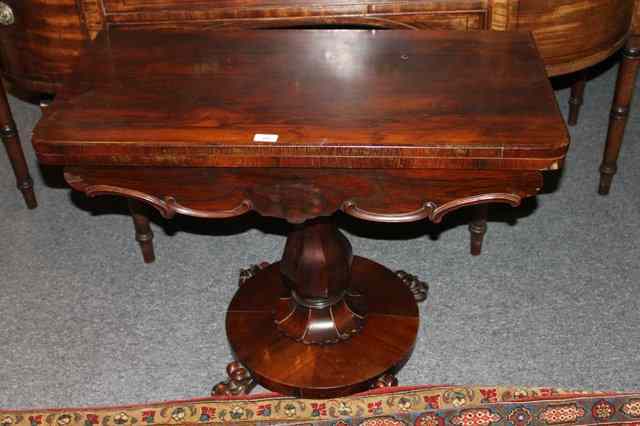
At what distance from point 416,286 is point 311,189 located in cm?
91

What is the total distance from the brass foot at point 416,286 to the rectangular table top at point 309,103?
2.70 ft

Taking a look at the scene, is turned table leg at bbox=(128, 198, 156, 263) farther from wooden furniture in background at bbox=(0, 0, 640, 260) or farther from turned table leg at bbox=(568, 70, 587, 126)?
turned table leg at bbox=(568, 70, 587, 126)

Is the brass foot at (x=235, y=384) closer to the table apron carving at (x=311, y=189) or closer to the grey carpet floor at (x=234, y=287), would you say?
the grey carpet floor at (x=234, y=287)

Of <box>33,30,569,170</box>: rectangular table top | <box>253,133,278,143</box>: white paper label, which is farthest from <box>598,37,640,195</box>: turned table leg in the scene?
<box>253,133,278,143</box>: white paper label

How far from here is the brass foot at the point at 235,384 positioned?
7.07 feet

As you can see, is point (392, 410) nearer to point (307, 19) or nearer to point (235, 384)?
point (235, 384)

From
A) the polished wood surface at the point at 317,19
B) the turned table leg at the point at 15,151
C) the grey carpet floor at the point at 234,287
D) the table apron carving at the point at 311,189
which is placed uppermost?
the polished wood surface at the point at 317,19

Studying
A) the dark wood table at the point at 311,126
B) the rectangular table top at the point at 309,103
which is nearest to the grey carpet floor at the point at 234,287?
the dark wood table at the point at 311,126

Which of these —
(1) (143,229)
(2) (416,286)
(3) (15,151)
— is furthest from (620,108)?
(3) (15,151)

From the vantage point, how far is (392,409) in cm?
210

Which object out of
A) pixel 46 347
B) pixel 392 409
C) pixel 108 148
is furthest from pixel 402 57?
pixel 46 347

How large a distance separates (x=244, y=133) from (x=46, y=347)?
1.14 meters

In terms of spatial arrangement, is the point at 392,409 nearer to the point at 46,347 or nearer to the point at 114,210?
the point at 46,347

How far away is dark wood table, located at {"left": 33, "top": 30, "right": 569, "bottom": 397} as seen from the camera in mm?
1537
